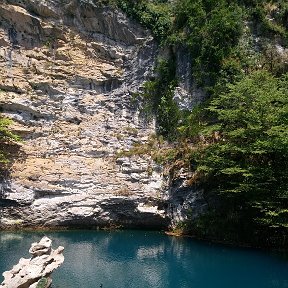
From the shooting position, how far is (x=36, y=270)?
431 inches

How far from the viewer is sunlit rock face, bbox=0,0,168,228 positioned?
70.4 ft

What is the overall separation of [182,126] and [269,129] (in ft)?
22.2

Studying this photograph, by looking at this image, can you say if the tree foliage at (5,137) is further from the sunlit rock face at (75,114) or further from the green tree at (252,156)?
the green tree at (252,156)

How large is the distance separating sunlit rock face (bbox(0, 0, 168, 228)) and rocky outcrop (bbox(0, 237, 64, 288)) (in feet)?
31.2

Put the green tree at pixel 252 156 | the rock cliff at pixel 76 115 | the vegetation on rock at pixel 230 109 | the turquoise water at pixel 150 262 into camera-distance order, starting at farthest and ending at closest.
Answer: the rock cliff at pixel 76 115 < the vegetation on rock at pixel 230 109 < the green tree at pixel 252 156 < the turquoise water at pixel 150 262

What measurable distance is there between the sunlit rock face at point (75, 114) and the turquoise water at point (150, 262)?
1787 mm

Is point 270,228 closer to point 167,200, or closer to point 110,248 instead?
point 167,200

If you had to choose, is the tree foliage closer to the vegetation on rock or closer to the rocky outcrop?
the vegetation on rock

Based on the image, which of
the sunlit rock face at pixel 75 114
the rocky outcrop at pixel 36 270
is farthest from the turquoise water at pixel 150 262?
the sunlit rock face at pixel 75 114

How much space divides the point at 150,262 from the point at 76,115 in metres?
12.4

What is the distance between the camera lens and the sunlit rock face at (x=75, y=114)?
21469 millimetres

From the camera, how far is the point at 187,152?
21.8m

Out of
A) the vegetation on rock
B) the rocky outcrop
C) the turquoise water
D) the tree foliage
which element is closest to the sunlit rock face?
the tree foliage

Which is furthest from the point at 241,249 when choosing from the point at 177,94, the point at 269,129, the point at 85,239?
the point at 177,94
